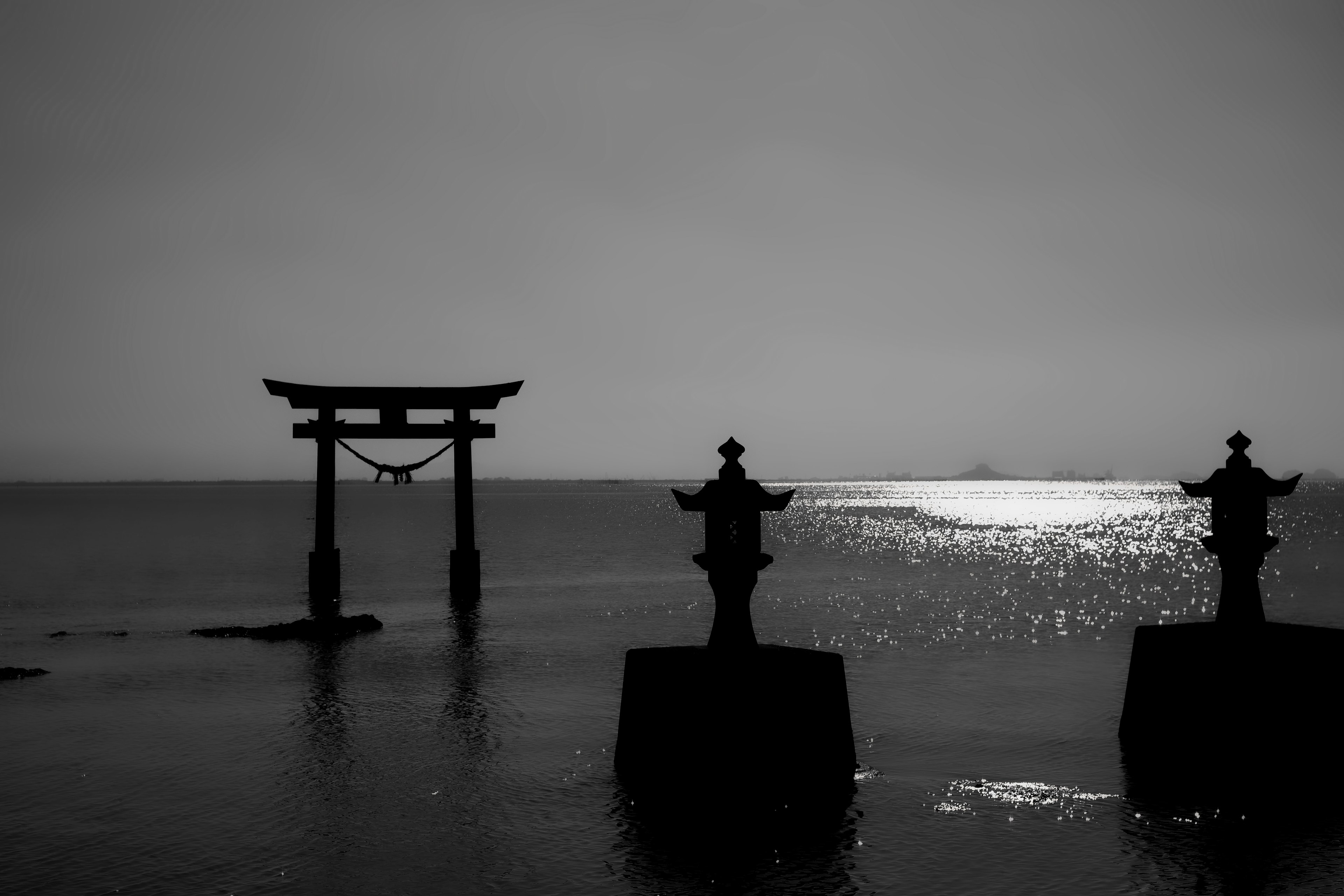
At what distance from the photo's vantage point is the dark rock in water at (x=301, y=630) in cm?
1850

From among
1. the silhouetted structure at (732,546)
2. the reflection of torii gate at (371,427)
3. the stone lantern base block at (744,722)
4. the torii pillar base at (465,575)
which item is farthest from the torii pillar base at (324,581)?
the silhouetted structure at (732,546)

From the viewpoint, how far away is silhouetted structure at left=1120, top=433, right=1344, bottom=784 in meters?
8.08

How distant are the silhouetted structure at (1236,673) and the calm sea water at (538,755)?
0.72 feet

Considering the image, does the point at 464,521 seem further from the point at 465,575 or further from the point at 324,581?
the point at 324,581

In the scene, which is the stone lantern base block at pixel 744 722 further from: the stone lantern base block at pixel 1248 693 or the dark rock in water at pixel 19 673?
the dark rock in water at pixel 19 673

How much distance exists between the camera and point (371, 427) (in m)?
21.6

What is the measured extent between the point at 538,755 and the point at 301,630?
34.2ft

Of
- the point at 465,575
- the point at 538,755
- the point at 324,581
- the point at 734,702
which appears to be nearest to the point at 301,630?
the point at 324,581

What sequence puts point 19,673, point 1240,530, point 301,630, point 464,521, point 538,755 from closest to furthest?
point 1240,530, point 538,755, point 19,673, point 301,630, point 464,521

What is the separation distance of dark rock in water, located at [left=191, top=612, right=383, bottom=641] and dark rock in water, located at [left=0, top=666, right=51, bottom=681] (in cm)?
391

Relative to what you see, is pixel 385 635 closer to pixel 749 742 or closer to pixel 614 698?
pixel 614 698

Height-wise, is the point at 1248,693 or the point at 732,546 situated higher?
the point at 732,546

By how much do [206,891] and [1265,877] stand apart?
670 centimetres

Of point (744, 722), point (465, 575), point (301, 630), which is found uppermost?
point (744, 722)
